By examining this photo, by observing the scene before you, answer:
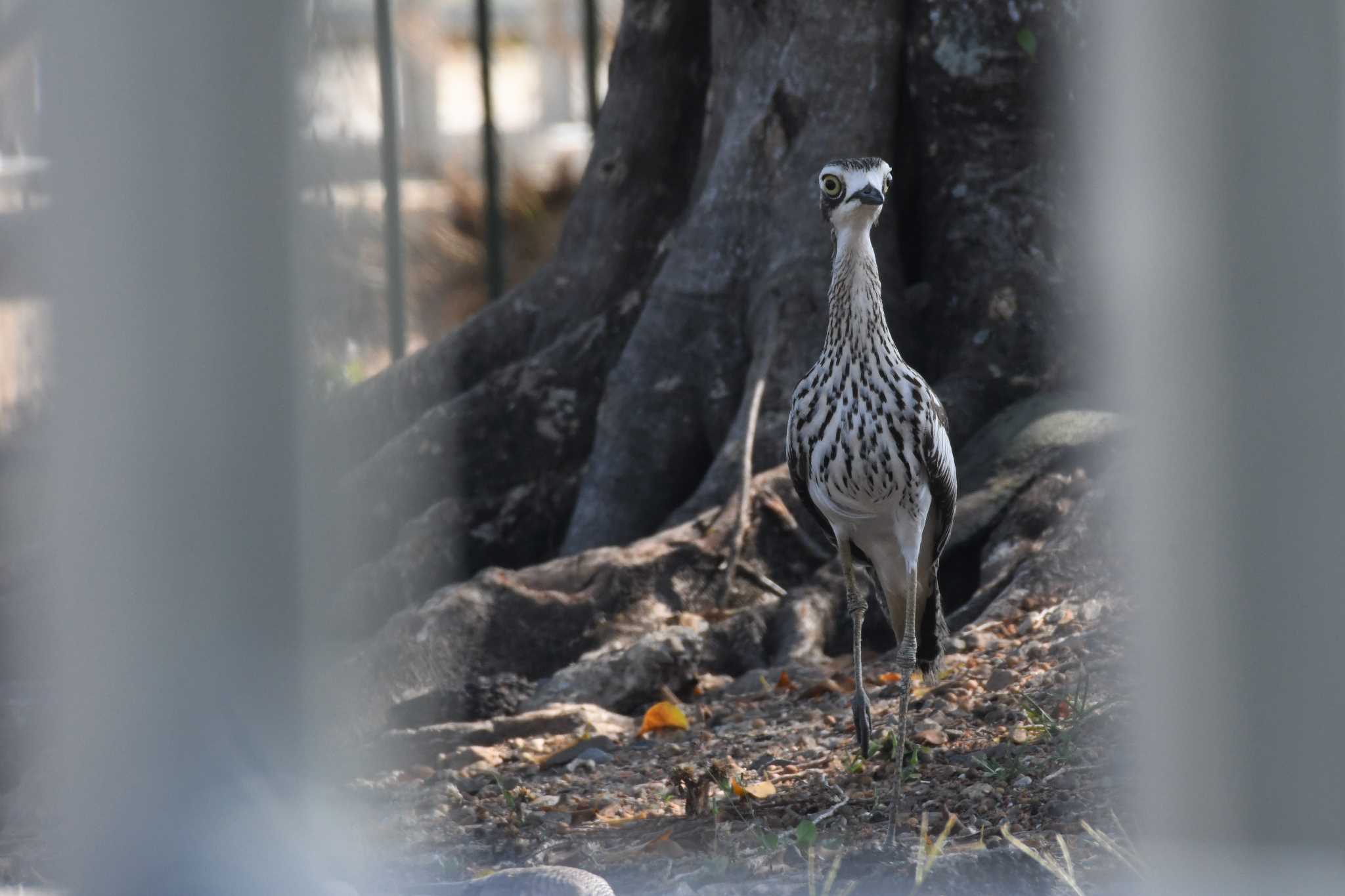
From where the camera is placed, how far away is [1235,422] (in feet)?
5.19

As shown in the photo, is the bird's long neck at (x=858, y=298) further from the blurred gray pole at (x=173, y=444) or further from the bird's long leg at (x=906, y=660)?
the blurred gray pole at (x=173, y=444)

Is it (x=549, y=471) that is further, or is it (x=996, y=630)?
(x=549, y=471)

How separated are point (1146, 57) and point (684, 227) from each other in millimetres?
3443

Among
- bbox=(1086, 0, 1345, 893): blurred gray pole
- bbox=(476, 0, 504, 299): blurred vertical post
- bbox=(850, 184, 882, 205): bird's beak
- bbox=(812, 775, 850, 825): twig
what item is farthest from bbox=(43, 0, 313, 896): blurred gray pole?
bbox=(476, 0, 504, 299): blurred vertical post

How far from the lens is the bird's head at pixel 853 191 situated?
305 centimetres

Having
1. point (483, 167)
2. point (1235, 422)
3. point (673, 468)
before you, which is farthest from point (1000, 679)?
point (483, 167)

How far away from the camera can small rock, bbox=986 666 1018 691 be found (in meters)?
3.64

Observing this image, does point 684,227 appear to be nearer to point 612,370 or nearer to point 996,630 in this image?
point 612,370

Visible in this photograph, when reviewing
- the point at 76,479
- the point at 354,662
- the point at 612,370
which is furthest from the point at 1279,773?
the point at 612,370

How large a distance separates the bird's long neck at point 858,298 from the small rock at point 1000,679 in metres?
0.93

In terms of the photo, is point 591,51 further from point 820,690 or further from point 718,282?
point 820,690

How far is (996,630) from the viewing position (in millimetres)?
3961

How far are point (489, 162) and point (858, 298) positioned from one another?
4612 millimetres

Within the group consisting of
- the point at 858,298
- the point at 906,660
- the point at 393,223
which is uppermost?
the point at 393,223
